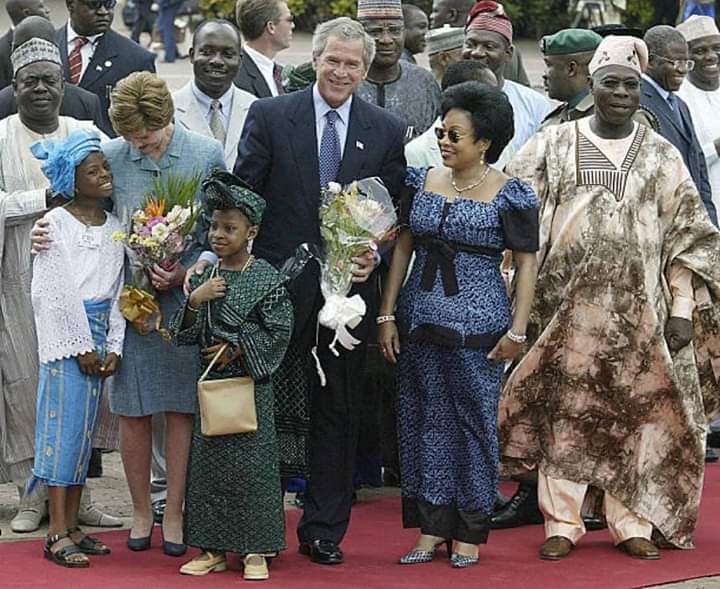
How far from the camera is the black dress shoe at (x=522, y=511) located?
8125mm

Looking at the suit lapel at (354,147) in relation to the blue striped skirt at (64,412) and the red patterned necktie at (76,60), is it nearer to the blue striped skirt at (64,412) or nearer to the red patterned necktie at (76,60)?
the blue striped skirt at (64,412)

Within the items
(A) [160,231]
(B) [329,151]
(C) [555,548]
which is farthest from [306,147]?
(C) [555,548]

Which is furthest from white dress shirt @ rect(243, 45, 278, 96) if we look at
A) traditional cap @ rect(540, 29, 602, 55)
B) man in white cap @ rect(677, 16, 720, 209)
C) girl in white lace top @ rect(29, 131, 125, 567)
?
girl in white lace top @ rect(29, 131, 125, 567)

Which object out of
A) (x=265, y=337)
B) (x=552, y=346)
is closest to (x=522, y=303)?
(x=552, y=346)

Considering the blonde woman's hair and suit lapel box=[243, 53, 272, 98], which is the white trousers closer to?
the blonde woman's hair

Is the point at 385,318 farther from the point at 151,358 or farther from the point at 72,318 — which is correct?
the point at 72,318

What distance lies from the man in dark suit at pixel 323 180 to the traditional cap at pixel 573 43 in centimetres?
155

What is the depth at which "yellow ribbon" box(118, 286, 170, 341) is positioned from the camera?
7.21 meters

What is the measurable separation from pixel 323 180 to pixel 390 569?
162 cm

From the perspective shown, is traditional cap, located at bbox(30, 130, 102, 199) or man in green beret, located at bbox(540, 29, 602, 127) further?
man in green beret, located at bbox(540, 29, 602, 127)

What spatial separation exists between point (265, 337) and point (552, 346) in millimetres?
1323

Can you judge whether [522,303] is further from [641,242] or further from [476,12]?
[476,12]

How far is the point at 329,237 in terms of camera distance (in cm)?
707

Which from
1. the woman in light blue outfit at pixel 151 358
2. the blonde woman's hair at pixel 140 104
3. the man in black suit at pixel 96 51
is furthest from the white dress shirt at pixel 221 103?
the blonde woman's hair at pixel 140 104
